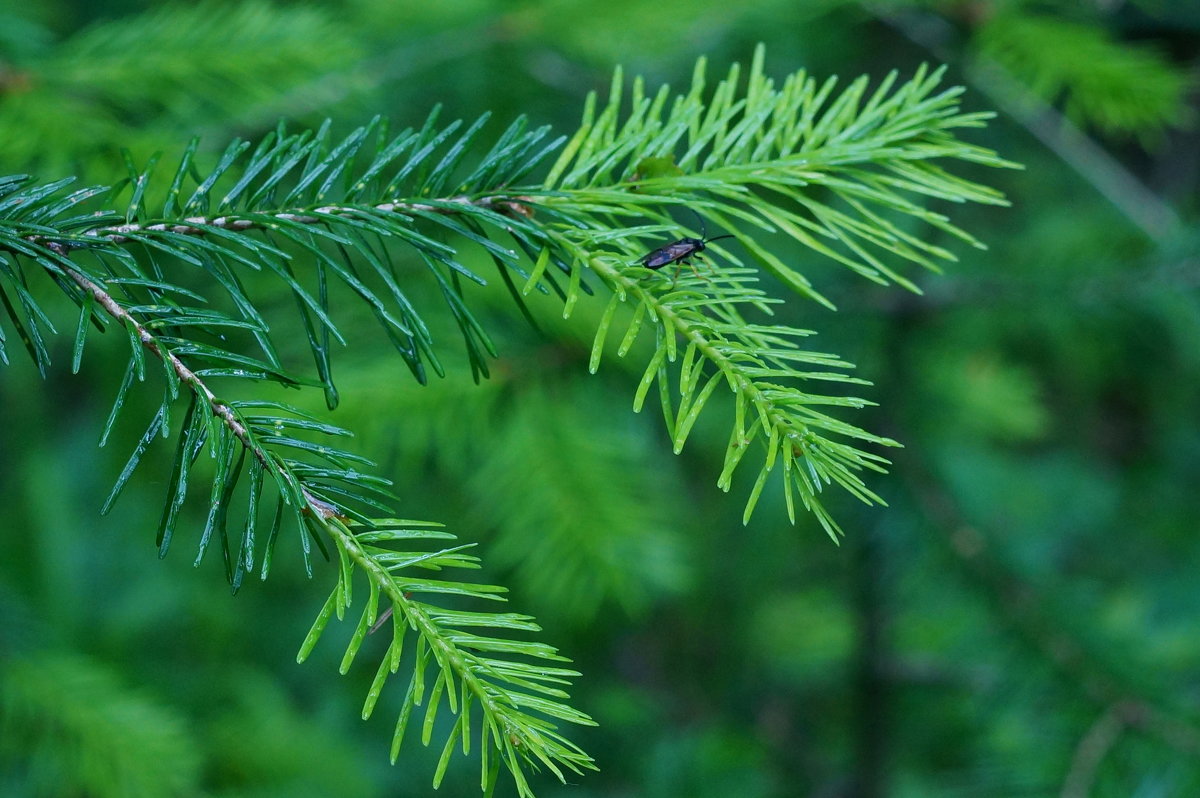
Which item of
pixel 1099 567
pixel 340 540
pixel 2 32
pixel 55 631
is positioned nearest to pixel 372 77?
pixel 2 32

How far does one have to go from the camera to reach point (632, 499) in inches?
37.6

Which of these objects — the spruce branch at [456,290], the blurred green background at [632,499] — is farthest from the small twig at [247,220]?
the blurred green background at [632,499]

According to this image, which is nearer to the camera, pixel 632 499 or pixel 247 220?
pixel 247 220

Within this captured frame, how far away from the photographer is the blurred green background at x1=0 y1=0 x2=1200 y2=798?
86cm

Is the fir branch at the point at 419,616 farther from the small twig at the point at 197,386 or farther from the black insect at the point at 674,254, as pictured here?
the black insect at the point at 674,254

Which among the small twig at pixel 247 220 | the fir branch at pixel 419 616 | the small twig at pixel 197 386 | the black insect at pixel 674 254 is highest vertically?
the black insect at pixel 674 254

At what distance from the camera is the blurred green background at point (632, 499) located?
0.86 m

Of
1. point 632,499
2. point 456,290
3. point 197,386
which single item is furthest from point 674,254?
point 632,499

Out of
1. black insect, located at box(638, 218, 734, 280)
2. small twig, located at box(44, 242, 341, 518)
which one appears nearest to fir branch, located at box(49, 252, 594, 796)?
small twig, located at box(44, 242, 341, 518)

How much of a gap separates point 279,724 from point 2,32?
3.37 feet

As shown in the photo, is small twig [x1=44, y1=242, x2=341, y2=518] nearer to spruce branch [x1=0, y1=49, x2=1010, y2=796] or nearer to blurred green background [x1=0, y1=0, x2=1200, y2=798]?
spruce branch [x1=0, y1=49, x2=1010, y2=796]

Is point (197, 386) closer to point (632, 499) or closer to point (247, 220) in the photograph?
point (247, 220)

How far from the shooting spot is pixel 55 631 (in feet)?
3.92

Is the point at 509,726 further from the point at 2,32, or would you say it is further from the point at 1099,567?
the point at 1099,567
